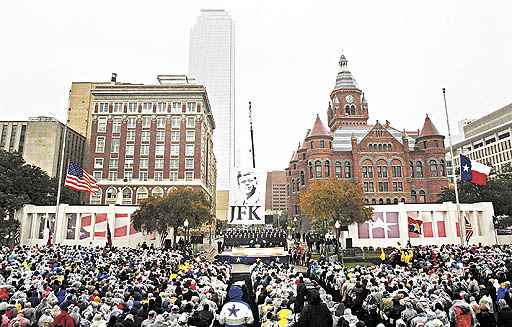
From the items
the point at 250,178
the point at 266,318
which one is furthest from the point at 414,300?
the point at 250,178

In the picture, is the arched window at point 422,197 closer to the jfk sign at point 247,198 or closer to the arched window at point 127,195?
the jfk sign at point 247,198

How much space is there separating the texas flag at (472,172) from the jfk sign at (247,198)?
18229 mm

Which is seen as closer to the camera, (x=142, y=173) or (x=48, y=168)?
(x=48, y=168)

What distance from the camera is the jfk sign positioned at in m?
35.6

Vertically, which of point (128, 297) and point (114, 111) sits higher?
point (114, 111)

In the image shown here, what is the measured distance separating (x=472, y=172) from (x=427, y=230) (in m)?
13.0

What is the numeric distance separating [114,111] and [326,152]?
4726 centimetres

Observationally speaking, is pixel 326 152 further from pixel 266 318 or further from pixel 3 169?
pixel 266 318

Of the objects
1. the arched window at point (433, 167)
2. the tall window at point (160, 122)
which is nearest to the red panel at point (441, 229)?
the arched window at point (433, 167)

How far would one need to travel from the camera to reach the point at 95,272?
56.6 feet

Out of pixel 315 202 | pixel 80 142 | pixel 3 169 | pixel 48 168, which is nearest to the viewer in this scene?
pixel 315 202

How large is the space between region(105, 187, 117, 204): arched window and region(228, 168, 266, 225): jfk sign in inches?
1993

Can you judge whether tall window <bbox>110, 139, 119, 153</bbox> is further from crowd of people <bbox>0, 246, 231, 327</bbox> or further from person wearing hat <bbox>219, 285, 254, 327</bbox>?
person wearing hat <bbox>219, 285, 254, 327</bbox>

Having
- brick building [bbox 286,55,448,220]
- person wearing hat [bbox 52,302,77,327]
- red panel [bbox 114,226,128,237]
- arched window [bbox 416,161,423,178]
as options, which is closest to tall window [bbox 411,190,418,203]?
brick building [bbox 286,55,448,220]
